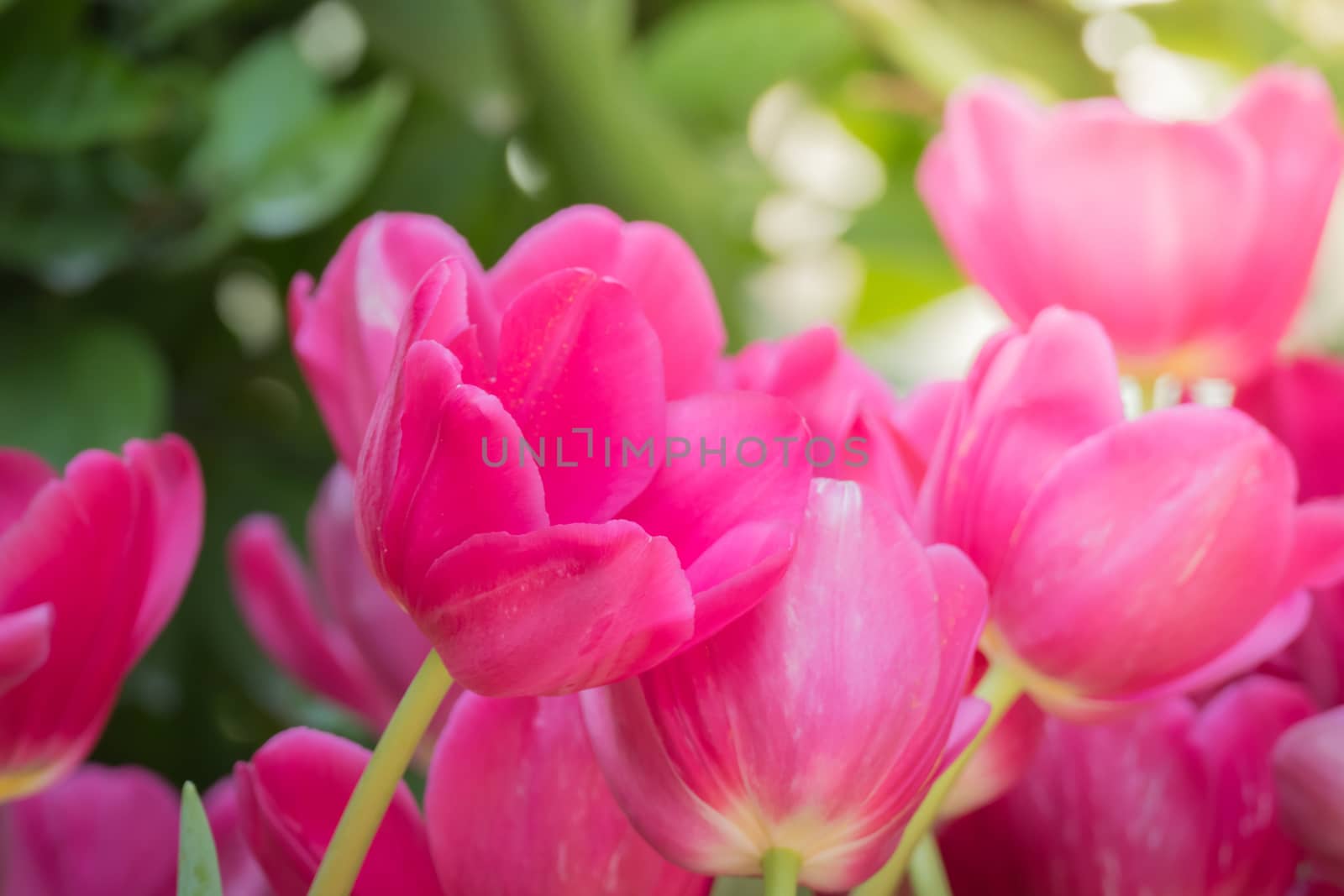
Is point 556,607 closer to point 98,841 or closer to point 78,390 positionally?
point 98,841

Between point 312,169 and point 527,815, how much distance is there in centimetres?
23

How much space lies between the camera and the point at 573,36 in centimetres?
38

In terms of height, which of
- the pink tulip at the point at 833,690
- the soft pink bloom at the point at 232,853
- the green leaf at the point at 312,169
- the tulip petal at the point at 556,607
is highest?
the tulip petal at the point at 556,607

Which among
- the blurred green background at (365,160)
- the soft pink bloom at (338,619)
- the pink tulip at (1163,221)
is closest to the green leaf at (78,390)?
the blurred green background at (365,160)

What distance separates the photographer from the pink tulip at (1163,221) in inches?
8.3

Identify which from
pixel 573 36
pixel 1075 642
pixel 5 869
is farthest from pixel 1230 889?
pixel 573 36

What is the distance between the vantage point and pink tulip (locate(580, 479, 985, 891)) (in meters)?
0.13

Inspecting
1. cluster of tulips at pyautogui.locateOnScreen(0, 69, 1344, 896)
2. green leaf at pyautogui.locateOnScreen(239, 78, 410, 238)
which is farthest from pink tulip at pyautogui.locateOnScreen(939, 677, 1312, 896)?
green leaf at pyautogui.locateOnScreen(239, 78, 410, 238)

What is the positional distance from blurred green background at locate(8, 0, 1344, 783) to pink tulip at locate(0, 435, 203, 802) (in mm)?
139

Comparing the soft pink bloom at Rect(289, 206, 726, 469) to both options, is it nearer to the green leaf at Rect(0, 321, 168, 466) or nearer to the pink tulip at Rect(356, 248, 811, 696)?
the pink tulip at Rect(356, 248, 811, 696)

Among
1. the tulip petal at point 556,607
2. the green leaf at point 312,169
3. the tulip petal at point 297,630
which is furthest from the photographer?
the green leaf at point 312,169

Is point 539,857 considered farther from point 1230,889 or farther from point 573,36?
point 573,36

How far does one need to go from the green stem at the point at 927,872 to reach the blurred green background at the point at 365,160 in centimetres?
14

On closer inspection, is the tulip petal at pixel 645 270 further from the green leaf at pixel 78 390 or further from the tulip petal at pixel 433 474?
the green leaf at pixel 78 390
